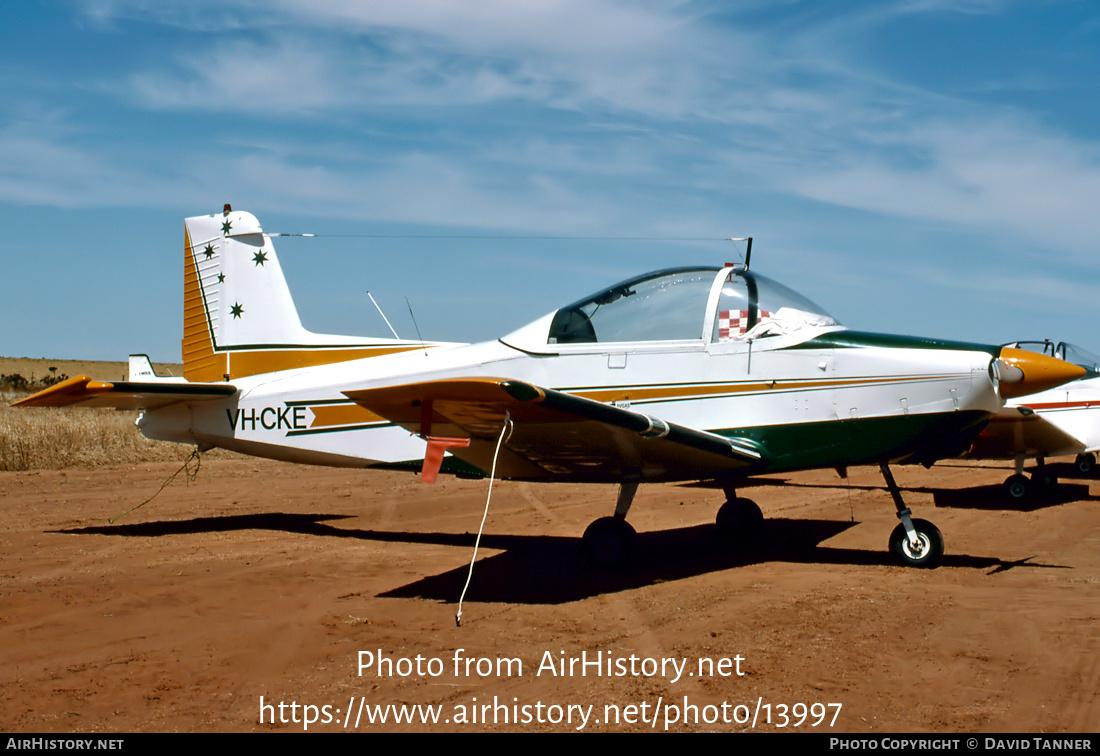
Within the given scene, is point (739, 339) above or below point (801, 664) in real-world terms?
above

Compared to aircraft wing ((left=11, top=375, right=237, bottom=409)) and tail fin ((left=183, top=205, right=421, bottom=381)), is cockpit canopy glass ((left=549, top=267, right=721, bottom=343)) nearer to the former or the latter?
tail fin ((left=183, top=205, right=421, bottom=381))

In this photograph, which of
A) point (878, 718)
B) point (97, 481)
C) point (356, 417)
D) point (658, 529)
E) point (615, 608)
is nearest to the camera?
point (878, 718)

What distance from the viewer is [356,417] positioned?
820 cm

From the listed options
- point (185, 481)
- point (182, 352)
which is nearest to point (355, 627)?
point (182, 352)

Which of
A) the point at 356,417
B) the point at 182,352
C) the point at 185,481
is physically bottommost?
the point at 185,481

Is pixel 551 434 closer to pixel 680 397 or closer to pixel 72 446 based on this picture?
pixel 680 397

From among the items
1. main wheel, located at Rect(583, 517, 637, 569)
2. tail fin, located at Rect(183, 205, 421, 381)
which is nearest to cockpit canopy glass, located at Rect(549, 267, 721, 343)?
main wheel, located at Rect(583, 517, 637, 569)

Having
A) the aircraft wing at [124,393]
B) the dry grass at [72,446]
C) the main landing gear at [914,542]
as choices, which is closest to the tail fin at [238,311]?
the aircraft wing at [124,393]

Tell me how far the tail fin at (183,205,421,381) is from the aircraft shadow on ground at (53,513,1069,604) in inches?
70.3

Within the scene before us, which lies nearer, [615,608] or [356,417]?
[615,608]

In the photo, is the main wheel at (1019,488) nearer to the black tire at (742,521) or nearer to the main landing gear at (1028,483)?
the main landing gear at (1028,483)

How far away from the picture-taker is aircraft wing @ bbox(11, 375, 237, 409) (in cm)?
721

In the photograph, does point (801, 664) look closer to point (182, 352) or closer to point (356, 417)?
point (356, 417)

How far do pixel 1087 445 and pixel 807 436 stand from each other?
8.86 m
